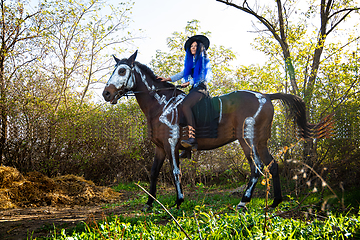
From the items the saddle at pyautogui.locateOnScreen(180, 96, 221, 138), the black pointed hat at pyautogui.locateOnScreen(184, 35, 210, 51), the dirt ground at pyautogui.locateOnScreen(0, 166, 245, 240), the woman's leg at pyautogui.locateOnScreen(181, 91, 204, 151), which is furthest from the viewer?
the black pointed hat at pyautogui.locateOnScreen(184, 35, 210, 51)

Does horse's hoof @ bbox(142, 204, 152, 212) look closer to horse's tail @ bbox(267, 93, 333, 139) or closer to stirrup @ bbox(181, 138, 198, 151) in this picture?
stirrup @ bbox(181, 138, 198, 151)

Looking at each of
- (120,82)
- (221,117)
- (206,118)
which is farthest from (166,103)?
(221,117)

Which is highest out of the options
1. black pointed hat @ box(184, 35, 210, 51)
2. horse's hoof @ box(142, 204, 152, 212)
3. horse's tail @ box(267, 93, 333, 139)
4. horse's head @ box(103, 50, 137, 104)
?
black pointed hat @ box(184, 35, 210, 51)

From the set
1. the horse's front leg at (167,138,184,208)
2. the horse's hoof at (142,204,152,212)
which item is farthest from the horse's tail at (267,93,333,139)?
the horse's hoof at (142,204,152,212)

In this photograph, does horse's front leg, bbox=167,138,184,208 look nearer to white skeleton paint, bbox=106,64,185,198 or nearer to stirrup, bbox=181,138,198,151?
white skeleton paint, bbox=106,64,185,198

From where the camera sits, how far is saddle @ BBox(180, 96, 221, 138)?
4.89 metres

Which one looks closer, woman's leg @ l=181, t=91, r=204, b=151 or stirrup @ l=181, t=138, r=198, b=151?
stirrup @ l=181, t=138, r=198, b=151

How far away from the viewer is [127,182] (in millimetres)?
9383

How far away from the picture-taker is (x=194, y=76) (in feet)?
16.7

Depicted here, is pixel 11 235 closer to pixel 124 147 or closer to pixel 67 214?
pixel 67 214

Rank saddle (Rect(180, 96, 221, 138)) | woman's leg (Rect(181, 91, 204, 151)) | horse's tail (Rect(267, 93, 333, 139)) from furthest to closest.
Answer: horse's tail (Rect(267, 93, 333, 139)) < saddle (Rect(180, 96, 221, 138)) < woman's leg (Rect(181, 91, 204, 151))

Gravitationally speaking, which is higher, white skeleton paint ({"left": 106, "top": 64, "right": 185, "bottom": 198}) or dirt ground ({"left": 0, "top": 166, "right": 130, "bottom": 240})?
white skeleton paint ({"left": 106, "top": 64, "right": 185, "bottom": 198})

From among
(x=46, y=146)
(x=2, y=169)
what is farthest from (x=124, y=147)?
(x=2, y=169)

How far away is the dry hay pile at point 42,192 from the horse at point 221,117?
238cm
